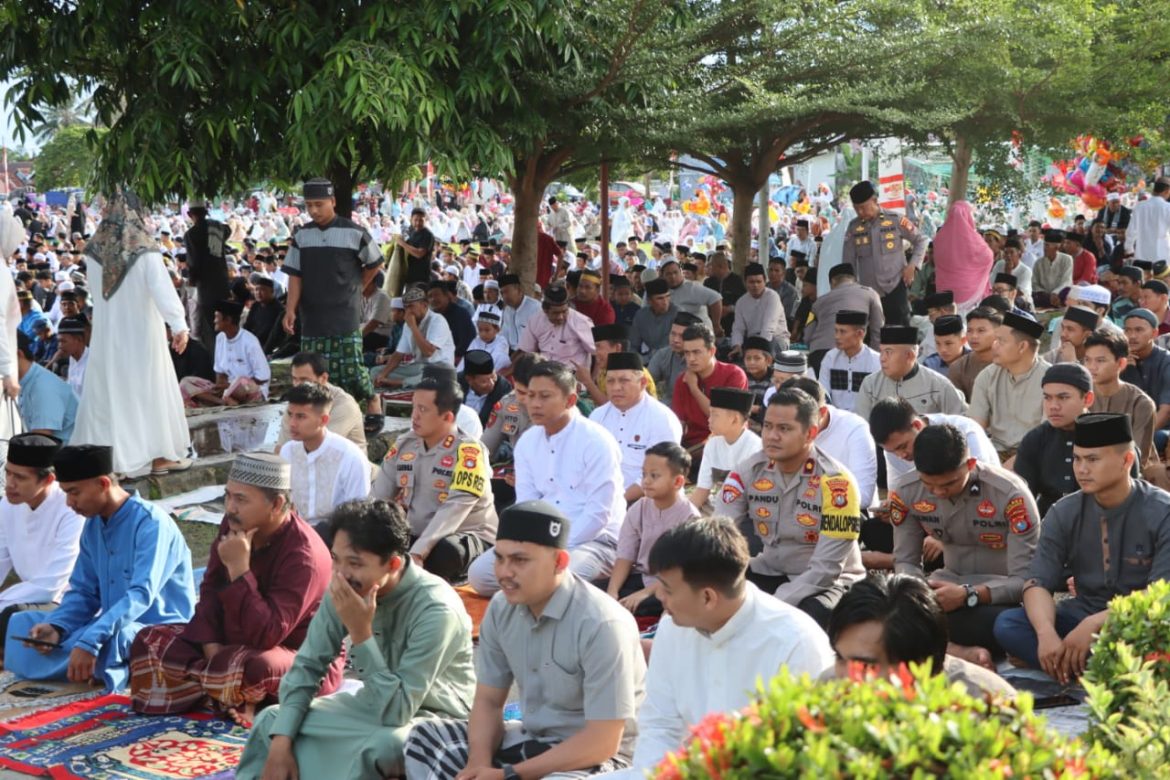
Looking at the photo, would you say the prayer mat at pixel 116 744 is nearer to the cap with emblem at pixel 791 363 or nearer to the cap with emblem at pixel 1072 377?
the cap with emblem at pixel 1072 377

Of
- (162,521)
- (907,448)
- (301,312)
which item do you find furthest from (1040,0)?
(162,521)

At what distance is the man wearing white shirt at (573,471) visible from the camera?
7.00 m

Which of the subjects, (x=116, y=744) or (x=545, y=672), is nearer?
(x=545, y=672)

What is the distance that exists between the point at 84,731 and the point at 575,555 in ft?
7.92

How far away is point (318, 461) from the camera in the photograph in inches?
293

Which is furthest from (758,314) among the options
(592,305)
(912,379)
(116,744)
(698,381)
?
(116,744)

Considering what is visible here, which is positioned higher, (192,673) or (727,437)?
(727,437)

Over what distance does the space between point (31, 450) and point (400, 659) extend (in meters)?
2.72

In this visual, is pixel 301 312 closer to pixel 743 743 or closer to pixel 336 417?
pixel 336 417

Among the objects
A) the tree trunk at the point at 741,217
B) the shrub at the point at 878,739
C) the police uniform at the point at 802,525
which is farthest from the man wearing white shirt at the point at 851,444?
the tree trunk at the point at 741,217

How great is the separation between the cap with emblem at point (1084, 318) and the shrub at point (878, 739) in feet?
21.0

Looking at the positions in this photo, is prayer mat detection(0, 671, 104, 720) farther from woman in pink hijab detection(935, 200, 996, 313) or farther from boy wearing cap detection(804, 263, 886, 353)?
woman in pink hijab detection(935, 200, 996, 313)

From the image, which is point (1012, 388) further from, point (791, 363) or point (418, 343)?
point (418, 343)

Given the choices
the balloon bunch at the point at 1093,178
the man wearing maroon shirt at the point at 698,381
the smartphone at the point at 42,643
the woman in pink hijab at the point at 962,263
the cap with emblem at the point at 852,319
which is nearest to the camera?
the smartphone at the point at 42,643
